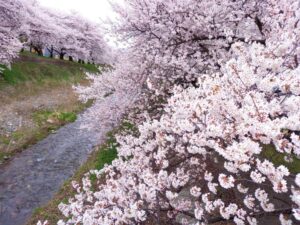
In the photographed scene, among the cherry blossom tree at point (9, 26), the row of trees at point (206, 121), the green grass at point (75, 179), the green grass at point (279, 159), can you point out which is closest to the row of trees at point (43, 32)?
the cherry blossom tree at point (9, 26)

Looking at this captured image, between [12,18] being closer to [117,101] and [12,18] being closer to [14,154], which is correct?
[14,154]

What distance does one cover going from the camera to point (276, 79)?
4.96 meters

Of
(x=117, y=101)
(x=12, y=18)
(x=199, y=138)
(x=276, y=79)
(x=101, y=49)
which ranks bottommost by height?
(x=101, y=49)

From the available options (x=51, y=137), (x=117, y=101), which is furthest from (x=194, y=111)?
(x=51, y=137)

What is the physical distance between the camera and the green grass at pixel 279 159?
26.6 feet

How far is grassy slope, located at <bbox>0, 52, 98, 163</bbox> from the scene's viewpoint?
2086 cm

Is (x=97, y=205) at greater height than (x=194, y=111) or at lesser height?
lesser

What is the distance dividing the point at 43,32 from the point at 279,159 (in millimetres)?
41655

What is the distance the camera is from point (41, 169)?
1750 centimetres

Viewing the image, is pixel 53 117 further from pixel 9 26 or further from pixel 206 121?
pixel 206 121

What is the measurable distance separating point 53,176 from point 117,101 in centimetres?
447

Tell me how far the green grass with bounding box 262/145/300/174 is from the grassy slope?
13.3 m

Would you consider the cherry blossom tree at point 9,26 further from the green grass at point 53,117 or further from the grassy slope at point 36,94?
the green grass at point 53,117

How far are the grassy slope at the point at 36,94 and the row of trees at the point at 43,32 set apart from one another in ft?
7.51
